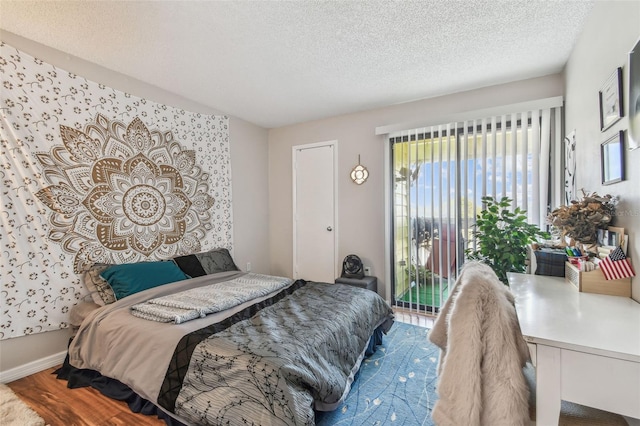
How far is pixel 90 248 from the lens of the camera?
240cm

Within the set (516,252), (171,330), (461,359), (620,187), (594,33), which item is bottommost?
(171,330)

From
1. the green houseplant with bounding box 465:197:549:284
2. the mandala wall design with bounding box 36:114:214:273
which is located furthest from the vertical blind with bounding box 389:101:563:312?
the mandala wall design with bounding box 36:114:214:273

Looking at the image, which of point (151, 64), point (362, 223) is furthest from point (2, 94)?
point (362, 223)

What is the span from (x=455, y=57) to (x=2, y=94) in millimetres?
3517

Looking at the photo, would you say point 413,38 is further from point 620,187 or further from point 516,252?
point 516,252

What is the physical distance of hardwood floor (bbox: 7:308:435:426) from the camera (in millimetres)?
1664

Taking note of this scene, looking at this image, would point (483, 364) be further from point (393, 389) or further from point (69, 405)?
point (69, 405)

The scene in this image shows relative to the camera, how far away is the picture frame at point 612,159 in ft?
4.28

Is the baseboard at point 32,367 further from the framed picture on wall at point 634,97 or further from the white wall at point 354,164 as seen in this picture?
the framed picture on wall at point 634,97

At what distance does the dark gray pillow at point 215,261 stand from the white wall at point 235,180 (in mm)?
515

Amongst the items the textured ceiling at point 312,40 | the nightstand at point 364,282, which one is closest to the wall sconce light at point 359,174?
the textured ceiling at point 312,40

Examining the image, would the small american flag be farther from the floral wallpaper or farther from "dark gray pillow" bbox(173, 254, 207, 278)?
the floral wallpaper

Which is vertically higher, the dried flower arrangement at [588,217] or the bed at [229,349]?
the dried flower arrangement at [588,217]

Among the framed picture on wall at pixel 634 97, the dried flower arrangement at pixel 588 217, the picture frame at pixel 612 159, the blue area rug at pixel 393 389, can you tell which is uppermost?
the framed picture on wall at pixel 634 97
